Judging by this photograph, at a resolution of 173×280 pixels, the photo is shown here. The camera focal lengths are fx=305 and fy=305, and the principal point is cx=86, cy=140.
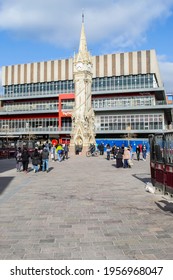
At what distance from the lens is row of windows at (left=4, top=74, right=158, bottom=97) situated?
67.9m

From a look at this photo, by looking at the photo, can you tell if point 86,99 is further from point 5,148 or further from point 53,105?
point 53,105

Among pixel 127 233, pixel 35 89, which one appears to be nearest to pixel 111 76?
pixel 35 89

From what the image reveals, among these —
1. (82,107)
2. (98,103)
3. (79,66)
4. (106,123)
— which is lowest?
(106,123)

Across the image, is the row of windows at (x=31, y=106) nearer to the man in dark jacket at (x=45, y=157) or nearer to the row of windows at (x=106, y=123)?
the row of windows at (x=106, y=123)

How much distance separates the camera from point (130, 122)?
66812mm

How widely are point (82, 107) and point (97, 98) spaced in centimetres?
2533

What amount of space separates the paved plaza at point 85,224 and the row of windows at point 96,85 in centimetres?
5918

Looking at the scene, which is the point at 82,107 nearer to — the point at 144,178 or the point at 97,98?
the point at 97,98

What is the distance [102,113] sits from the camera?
69625 millimetres

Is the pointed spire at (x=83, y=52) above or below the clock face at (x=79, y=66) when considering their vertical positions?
above

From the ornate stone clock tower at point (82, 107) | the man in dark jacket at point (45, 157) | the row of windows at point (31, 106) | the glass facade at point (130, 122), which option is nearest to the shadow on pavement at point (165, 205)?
the man in dark jacket at point (45, 157)

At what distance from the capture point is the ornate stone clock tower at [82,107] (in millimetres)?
44500

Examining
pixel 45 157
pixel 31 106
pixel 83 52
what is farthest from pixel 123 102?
pixel 45 157
